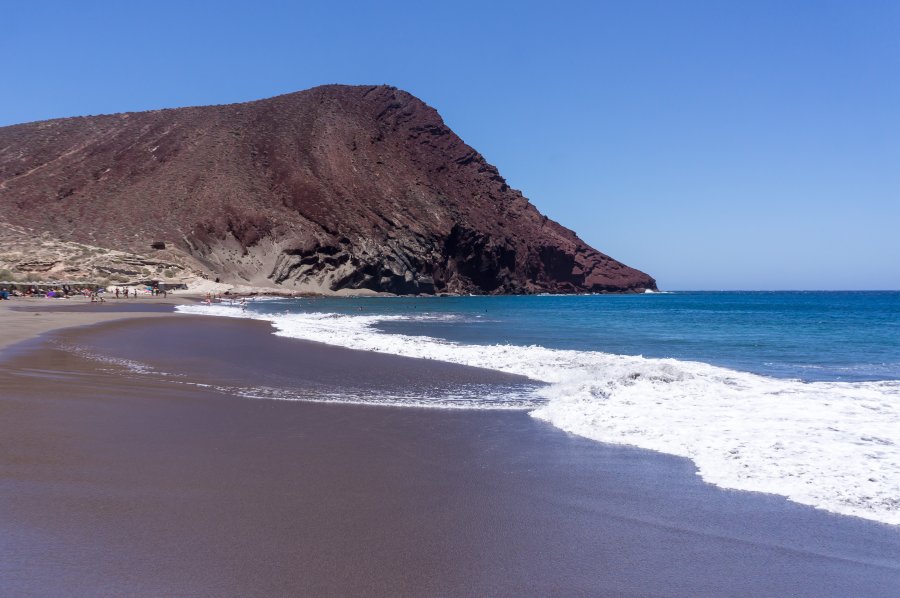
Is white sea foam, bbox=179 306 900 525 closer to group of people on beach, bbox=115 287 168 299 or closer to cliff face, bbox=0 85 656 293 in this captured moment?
group of people on beach, bbox=115 287 168 299

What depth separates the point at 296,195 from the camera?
313ft

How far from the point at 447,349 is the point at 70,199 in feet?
279

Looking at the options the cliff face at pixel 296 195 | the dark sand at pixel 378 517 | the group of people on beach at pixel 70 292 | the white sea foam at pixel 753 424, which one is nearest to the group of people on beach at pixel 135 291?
the group of people on beach at pixel 70 292

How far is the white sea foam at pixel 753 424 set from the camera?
5559 mm

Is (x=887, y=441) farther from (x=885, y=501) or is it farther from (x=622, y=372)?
(x=622, y=372)

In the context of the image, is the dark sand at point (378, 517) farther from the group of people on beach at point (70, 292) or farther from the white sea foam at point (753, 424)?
the group of people on beach at point (70, 292)

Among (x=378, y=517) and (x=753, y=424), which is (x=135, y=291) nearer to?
(x=753, y=424)

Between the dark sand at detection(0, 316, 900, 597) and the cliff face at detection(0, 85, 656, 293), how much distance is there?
7675cm

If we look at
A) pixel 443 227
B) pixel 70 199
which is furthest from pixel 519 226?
pixel 70 199

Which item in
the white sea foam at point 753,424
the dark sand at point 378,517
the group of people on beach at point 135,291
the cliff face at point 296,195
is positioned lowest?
the dark sand at point 378,517

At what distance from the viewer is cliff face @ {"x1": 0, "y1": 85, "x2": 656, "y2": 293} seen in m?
84.8

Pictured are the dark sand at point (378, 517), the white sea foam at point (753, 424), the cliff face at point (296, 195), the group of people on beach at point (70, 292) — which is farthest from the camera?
the cliff face at point (296, 195)

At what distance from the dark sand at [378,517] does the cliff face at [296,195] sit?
252 feet

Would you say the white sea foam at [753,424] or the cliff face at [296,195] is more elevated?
the cliff face at [296,195]
